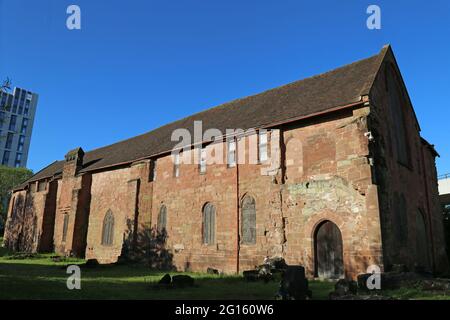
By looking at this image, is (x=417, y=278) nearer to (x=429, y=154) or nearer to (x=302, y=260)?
(x=302, y=260)

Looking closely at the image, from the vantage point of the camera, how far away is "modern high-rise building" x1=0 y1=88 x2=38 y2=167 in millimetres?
97375

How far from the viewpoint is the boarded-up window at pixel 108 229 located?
1019 inches

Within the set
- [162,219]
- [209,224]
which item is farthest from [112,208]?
[209,224]

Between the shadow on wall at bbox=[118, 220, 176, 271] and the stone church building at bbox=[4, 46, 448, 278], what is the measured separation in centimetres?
8

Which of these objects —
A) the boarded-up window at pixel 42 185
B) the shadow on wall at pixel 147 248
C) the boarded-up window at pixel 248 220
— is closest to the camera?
the boarded-up window at pixel 248 220

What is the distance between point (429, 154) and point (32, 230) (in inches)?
1365

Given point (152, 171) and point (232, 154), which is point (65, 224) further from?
point (232, 154)

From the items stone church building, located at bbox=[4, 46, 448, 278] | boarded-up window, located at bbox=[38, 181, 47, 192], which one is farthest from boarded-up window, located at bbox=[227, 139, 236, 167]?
boarded-up window, located at bbox=[38, 181, 47, 192]

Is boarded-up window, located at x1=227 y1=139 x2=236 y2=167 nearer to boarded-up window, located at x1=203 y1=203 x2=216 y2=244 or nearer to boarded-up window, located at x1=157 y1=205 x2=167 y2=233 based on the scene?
boarded-up window, located at x1=203 y1=203 x2=216 y2=244

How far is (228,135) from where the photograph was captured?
751 inches

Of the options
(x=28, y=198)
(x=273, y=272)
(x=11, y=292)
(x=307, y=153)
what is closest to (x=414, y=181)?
(x=307, y=153)

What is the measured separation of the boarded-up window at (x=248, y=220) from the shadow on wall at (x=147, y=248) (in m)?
5.65

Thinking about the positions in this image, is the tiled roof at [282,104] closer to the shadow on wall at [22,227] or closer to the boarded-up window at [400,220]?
the boarded-up window at [400,220]

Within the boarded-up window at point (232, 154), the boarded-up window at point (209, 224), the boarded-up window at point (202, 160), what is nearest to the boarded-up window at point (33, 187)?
the boarded-up window at point (202, 160)
